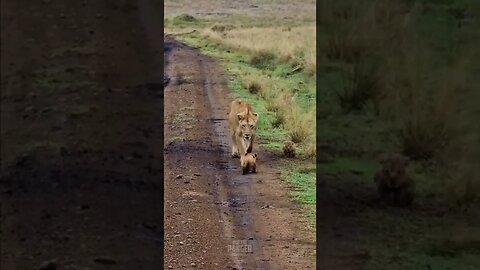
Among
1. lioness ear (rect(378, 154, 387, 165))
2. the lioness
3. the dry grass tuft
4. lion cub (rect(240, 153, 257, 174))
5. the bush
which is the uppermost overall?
the dry grass tuft

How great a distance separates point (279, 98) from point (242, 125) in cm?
16

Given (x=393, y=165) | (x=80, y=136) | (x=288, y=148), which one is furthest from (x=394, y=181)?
(x=80, y=136)

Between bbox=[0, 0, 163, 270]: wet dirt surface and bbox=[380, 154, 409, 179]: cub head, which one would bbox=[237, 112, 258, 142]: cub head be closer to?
bbox=[0, 0, 163, 270]: wet dirt surface

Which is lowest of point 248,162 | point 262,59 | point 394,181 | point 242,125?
point 394,181

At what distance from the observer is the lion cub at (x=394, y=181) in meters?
2.58

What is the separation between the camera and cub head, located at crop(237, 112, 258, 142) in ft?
7.94

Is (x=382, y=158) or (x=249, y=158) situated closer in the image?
(x=249, y=158)

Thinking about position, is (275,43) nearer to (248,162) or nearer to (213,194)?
(248,162)

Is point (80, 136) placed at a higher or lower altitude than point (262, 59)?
lower

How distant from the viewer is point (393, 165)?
259 centimetres

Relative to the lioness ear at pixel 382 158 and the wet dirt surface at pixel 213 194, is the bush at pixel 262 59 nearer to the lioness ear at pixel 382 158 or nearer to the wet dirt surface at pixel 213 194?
the wet dirt surface at pixel 213 194

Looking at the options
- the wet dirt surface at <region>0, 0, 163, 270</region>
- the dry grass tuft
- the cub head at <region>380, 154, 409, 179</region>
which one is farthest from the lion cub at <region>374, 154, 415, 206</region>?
the wet dirt surface at <region>0, 0, 163, 270</region>

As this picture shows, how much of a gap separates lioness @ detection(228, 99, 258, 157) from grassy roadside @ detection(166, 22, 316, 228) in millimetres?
34

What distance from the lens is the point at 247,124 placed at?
242cm
